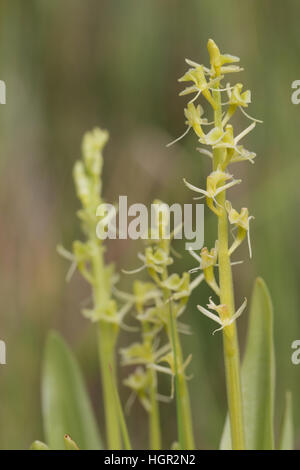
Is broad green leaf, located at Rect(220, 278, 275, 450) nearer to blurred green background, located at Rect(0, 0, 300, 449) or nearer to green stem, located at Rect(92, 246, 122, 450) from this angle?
green stem, located at Rect(92, 246, 122, 450)

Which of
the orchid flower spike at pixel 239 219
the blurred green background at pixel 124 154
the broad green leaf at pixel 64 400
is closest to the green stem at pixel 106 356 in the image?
the broad green leaf at pixel 64 400

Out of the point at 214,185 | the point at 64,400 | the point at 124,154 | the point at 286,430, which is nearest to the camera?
the point at 214,185

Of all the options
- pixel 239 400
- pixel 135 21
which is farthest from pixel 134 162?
pixel 239 400

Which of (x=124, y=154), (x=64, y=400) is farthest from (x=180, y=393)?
(x=124, y=154)

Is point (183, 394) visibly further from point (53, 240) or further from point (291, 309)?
point (53, 240)

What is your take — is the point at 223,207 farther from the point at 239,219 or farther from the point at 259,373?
the point at 259,373
